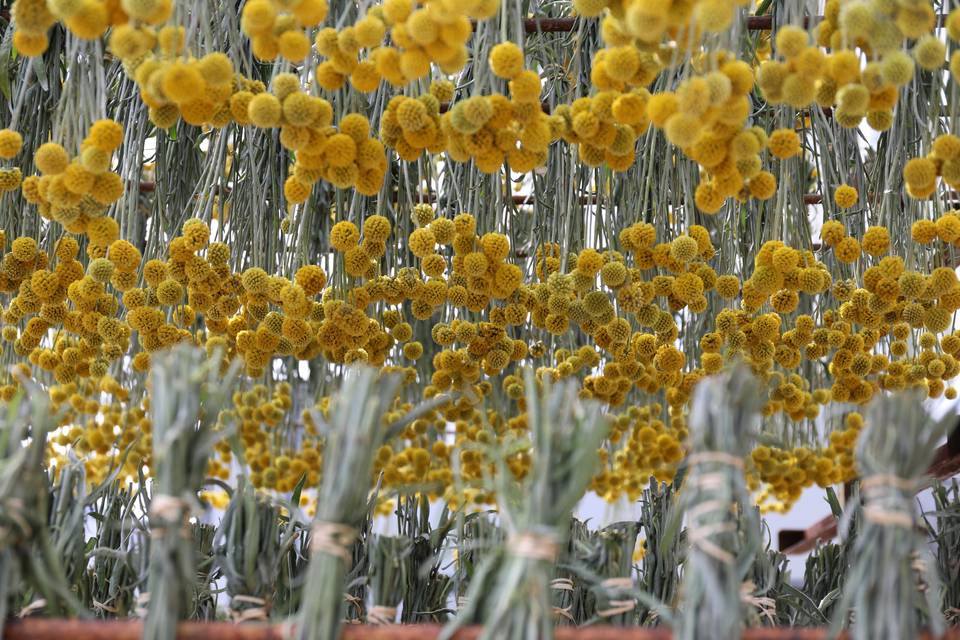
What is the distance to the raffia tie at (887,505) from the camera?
875mm

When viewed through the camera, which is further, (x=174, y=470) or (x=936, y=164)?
(x=936, y=164)

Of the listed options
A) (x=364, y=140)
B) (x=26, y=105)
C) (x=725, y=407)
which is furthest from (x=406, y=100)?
(x=26, y=105)

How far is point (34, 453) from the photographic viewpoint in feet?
3.12

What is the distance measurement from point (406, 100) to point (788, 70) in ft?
1.42

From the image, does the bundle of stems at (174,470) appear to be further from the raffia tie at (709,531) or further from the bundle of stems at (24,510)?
the raffia tie at (709,531)

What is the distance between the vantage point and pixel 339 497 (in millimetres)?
922

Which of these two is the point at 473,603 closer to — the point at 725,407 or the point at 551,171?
the point at 725,407

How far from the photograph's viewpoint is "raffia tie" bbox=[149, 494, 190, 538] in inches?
35.4

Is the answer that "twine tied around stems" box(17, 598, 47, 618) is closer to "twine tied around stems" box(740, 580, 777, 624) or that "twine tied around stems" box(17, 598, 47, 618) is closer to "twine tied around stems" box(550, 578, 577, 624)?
"twine tied around stems" box(550, 578, 577, 624)

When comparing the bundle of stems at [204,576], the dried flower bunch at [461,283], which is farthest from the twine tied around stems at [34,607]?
the bundle of stems at [204,576]

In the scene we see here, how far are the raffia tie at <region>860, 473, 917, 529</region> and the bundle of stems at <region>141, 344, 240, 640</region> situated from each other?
1.90 feet

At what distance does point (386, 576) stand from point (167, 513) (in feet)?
1.31

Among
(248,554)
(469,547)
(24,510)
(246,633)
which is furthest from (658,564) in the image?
(24,510)

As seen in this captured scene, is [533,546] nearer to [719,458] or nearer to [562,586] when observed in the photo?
[719,458]
